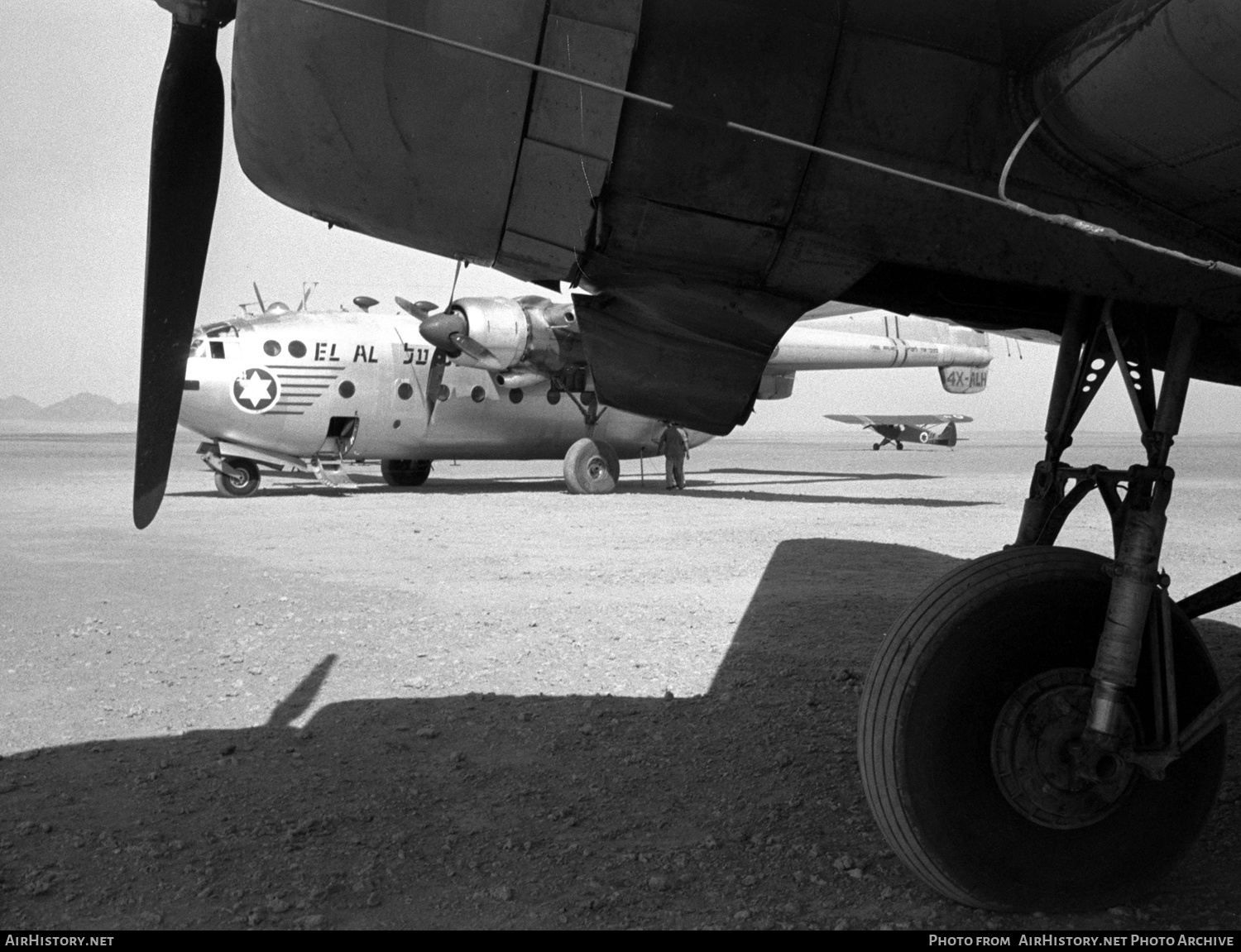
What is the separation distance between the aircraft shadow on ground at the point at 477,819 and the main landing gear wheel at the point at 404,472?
13.4 meters

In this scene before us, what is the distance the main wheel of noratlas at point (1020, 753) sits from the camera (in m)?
2.55

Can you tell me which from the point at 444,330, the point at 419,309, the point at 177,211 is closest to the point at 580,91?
the point at 177,211

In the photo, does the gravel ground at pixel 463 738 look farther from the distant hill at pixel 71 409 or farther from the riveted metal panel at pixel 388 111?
the distant hill at pixel 71 409

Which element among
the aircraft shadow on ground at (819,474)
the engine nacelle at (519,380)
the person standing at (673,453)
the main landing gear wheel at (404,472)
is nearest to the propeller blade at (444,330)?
the engine nacelle at (519,380)

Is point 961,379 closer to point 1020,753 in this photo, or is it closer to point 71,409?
point 1020,753

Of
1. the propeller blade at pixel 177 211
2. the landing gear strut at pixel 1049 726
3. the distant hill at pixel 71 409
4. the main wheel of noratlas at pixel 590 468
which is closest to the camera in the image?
the landing gear strut at pixel 1049 726

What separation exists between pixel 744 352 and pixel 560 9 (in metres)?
1.24

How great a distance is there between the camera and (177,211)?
3.07 m

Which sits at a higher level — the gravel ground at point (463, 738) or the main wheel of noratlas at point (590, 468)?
the gravel ground at point (463, 738)

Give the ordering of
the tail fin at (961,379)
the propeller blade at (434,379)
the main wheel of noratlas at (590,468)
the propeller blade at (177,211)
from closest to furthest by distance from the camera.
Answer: the propeller blade at (177,211) < the propeller blade at (434,379) < the tail fin at (961,379) < the main wheel of noratlas at (590,468)

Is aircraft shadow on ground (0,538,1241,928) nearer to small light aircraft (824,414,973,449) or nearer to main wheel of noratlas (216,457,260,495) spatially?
main wheel of noratlas (216,457,260,495)

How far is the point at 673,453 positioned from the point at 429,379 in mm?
4291

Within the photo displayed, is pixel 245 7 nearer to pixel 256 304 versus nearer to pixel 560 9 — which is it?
pixel 560 9

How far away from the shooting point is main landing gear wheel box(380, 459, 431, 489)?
18.0 m
